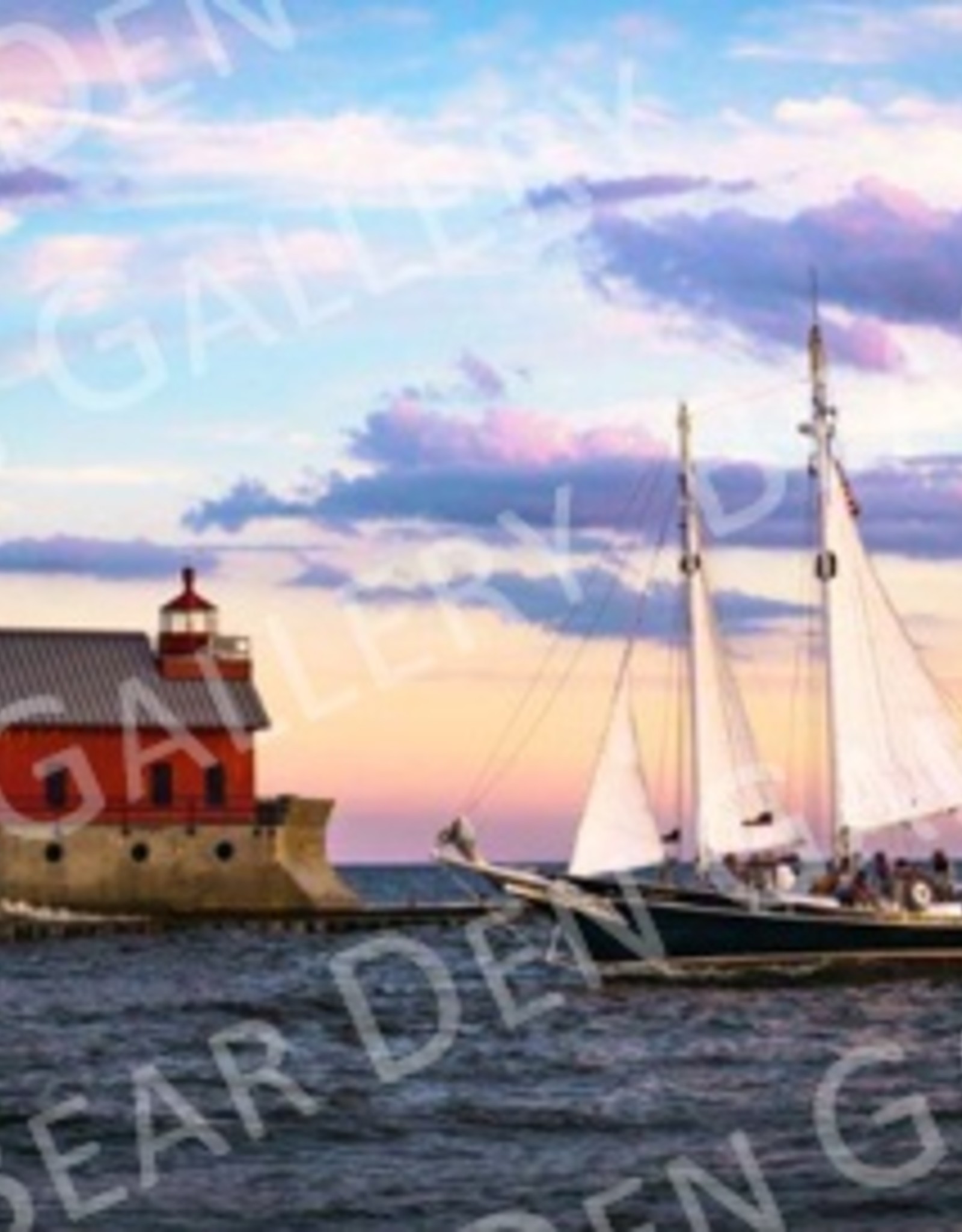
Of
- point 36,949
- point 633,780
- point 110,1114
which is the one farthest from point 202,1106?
point 36,949

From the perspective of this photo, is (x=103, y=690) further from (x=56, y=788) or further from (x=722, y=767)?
(x=722, y=767)

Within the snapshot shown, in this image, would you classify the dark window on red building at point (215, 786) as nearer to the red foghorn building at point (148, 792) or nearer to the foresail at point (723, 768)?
the red foghorn building at point (148, 792)

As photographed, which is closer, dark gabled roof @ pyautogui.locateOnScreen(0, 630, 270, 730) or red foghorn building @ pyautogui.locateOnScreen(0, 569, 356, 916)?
red foghorn building @ pyautogui.locateOnScreen(0, 569, 356, 916)

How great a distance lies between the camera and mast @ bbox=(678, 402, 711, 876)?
64500mm

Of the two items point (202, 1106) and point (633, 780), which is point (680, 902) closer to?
point (633, 780)

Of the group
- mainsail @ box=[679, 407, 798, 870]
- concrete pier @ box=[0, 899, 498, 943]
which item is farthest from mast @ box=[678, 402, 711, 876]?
concrete pier @ box=[0, 899, 498, 943]

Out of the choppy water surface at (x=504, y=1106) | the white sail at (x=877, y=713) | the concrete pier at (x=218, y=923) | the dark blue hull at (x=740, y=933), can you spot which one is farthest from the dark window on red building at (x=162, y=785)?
the white sail at (x=877, y=713)

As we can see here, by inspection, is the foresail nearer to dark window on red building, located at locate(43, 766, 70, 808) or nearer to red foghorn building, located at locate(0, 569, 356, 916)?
red foghorn building, located at locate(0, 569, 356, 916)

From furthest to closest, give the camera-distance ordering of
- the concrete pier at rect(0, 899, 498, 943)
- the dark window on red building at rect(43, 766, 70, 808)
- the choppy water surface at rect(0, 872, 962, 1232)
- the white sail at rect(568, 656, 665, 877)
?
the dark window on red building at rect(43, 766, 70, 808), the concrete pier at rect(0, 899, 498, 943), the white sail at rect(568, 656, 665, 877), the choppy water surface at rect(0, 872, 962, 1232)

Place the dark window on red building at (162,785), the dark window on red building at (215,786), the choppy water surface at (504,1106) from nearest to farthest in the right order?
the choppy water surface at (504,1106)
the dark window on red building at (162,785)
the dark window on red building at (215,786)

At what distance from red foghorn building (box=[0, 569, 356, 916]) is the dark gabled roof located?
0.06m

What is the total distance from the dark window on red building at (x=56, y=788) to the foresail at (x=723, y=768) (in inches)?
1319

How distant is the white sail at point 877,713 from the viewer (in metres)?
64.7

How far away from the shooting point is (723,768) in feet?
213
